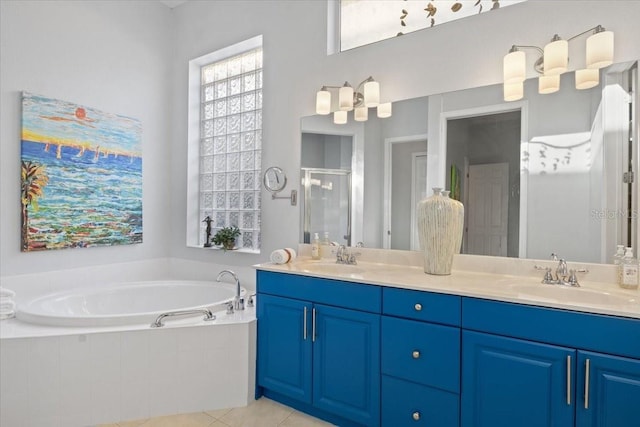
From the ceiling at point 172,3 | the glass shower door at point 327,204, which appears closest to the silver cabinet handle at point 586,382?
the glass shower door at point 327,204

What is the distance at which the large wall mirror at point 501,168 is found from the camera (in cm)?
172

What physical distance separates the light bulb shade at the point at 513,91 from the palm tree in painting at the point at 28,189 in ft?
10.2

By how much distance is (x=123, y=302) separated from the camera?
291cm

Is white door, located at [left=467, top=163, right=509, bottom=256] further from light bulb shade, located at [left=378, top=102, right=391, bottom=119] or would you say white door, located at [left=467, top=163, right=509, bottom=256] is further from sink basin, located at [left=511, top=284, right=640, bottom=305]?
light bulb shade, located at [left=378, top=102, right=391, bottom=119]

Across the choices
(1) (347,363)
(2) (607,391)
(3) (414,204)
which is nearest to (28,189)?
(1) (347,363)

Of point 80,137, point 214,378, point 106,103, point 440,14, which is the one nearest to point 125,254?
point 80,137

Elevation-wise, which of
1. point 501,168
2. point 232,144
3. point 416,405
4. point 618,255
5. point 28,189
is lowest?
point 416,405

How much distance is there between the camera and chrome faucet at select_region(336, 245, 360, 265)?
95.3 inches

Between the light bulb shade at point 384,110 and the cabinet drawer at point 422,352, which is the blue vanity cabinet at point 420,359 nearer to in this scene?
the cabinet drawer at point 422,352

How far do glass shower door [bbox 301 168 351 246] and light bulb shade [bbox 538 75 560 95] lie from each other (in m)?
1.21

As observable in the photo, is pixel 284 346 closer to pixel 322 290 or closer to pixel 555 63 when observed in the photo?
pixel 322 290

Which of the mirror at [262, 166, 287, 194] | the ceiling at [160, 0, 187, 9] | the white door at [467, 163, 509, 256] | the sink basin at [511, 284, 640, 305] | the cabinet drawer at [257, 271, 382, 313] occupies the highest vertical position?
the ceiling at [160, 0, 187, 9]

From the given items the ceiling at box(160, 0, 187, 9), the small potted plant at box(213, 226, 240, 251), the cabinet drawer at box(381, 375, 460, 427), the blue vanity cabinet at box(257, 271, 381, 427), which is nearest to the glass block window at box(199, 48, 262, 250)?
the small potted plant at box(213, 226, 240, 251)

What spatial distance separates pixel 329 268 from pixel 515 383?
3.86 ft
